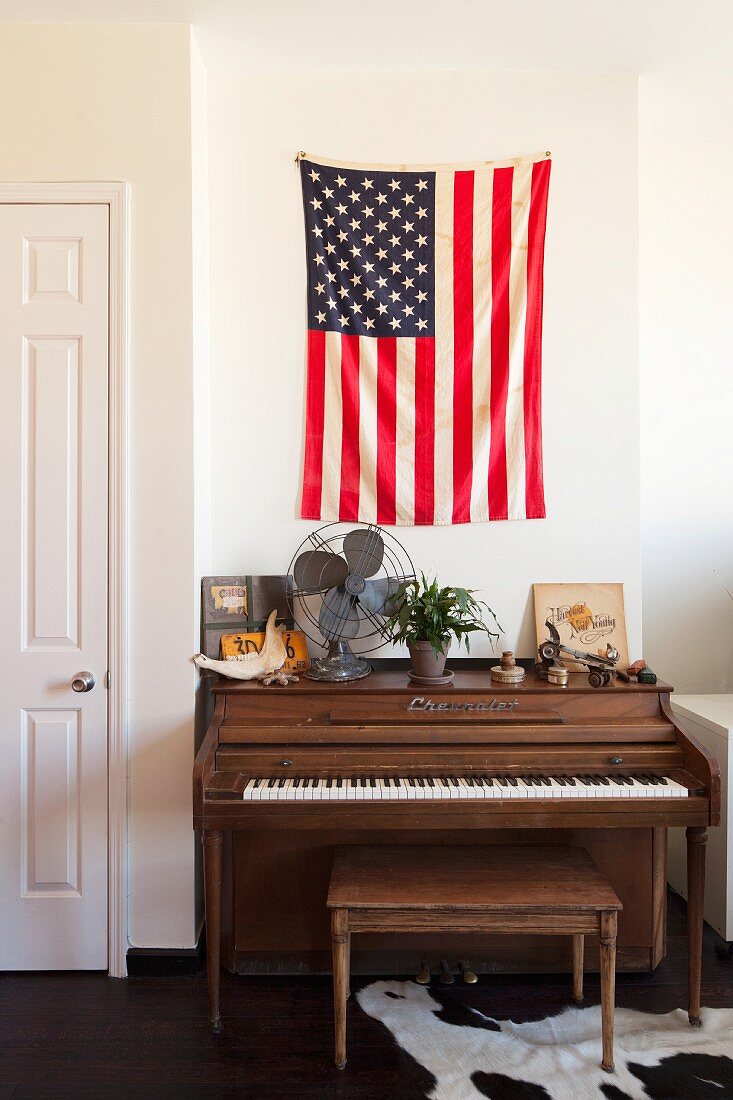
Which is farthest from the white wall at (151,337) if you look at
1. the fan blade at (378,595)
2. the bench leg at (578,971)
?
the bench leg at (578,971)

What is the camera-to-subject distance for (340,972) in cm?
190

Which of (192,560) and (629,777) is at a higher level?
(192,560)

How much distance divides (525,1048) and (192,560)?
5.84 feet

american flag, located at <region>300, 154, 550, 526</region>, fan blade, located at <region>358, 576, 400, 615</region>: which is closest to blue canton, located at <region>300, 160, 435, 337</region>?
american flag, located at <region>300, 154, 550, 526</region>

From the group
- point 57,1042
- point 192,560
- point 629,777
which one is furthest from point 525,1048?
point 192,560

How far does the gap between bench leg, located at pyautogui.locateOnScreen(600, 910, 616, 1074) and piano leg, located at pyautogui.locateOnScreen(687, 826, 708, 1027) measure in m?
0.34

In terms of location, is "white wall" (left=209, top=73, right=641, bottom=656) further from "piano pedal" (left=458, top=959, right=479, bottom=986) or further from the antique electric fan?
"piano pedal" (left=458, top=959, right=479, bottom=986)

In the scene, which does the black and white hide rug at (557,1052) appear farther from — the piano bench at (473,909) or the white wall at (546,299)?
the white wall at (546,299)

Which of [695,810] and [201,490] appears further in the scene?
[201,490]

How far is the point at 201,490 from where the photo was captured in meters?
2.50

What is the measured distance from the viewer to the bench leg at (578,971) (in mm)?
2197

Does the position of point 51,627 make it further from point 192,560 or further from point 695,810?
point 695,810

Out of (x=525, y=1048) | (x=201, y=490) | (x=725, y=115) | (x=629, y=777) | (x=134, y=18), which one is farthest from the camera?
(x=725, y=115)

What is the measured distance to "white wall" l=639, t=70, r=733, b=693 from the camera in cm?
306
